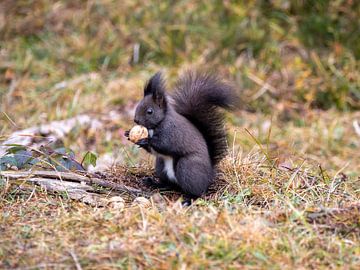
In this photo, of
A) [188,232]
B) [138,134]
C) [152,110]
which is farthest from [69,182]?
[188,232]

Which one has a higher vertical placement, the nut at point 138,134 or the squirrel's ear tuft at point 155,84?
the squirrel's ear tuft at point 155,84

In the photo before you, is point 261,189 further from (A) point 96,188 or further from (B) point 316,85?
(B) point 316,85

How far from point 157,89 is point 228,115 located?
8.87 feet

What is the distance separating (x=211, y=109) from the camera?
356 centimetres

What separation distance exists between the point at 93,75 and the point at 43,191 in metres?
3.40

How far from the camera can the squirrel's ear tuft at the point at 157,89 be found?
3.39 m

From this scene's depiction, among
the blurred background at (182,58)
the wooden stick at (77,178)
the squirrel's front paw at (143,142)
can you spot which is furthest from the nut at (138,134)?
the blurred background at (182,58)

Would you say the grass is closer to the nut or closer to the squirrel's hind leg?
the squirrel's hind leg

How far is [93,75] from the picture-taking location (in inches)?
258

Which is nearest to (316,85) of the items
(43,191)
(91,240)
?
(43,191)

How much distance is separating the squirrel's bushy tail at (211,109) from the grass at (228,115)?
176 millimetres

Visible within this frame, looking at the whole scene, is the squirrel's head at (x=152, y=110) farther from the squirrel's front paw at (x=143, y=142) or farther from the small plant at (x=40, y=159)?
the small plant at (x=40, y=159)

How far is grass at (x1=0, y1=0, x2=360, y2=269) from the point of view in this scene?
286 centimetres

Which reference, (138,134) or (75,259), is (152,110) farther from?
(75,259)
